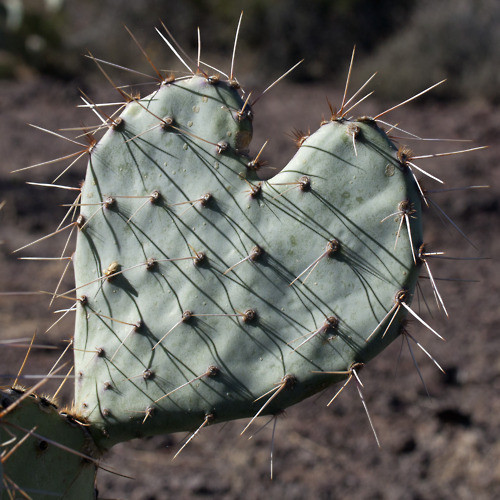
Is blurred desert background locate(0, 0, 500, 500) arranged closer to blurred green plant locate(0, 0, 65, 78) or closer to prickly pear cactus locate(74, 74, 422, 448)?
blurred green plant locate(0, 0, 65, 78)

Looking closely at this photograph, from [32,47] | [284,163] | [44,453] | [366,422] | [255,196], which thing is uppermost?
[255,196]

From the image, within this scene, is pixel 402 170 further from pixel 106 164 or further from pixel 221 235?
pixel 106 164

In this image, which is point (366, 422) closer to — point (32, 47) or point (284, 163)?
point (284, 163)

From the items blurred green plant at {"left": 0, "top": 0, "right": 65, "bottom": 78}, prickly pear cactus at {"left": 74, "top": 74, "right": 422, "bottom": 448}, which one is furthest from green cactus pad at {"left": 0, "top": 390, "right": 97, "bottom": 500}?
blurred green plant at {"left": 0, "top": 0, "right": 65, "bottom": 78}

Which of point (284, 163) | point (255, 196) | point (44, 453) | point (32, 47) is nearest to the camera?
point (44, 453)

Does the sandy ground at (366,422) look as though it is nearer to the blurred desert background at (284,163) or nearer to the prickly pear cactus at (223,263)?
the blurred desert background at (284,163)

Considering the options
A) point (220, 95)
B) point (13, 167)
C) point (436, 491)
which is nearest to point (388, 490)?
point (436, 491)

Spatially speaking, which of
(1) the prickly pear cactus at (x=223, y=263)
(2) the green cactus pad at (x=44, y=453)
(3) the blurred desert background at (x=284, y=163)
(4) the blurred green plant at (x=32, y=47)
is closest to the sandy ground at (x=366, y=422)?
(3) the blurred desert background at (x=284, y=163)

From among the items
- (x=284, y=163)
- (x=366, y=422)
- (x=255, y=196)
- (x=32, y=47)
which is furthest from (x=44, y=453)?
(x=32, y=47)
